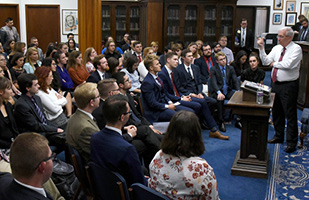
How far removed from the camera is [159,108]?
17.7 feet

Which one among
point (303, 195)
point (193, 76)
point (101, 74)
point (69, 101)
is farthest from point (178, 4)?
point (303, 195)

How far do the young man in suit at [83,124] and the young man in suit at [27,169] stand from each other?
123 centimetres

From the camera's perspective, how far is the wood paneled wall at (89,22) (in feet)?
24.0

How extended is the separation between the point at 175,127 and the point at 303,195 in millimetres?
2437

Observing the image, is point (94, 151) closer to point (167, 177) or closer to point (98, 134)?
point (98, 134)

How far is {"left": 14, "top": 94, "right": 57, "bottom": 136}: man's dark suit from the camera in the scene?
4.09m

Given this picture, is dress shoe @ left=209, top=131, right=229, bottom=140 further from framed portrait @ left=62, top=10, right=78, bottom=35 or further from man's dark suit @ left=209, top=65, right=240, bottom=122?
framed portrait @ left=62, top=10, right=78, bottom=35

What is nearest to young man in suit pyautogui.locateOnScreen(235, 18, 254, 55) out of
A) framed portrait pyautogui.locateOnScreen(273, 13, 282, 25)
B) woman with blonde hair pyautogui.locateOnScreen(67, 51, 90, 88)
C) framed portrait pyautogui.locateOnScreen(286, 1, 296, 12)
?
framed portrait pyautogui.locateOnScreen(273, 13, 282, 25)

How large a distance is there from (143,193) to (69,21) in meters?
11.6

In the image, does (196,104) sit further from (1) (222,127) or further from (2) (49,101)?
(2) (49,101)

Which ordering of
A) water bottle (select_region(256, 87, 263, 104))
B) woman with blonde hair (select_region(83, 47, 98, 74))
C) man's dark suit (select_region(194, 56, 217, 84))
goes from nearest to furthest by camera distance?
water bottle (select_region(256, 87, 263, 104)), woman with blonde hair (select_region(83, 47, 98, 74)), man's dark suit (select_region(194, 56, 217, 84))

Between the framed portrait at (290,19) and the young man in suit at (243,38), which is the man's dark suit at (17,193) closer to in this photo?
the young man in suit at (243,38)

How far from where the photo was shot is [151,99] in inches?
210

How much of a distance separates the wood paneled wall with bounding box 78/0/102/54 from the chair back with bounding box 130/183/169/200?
552 centimetres
